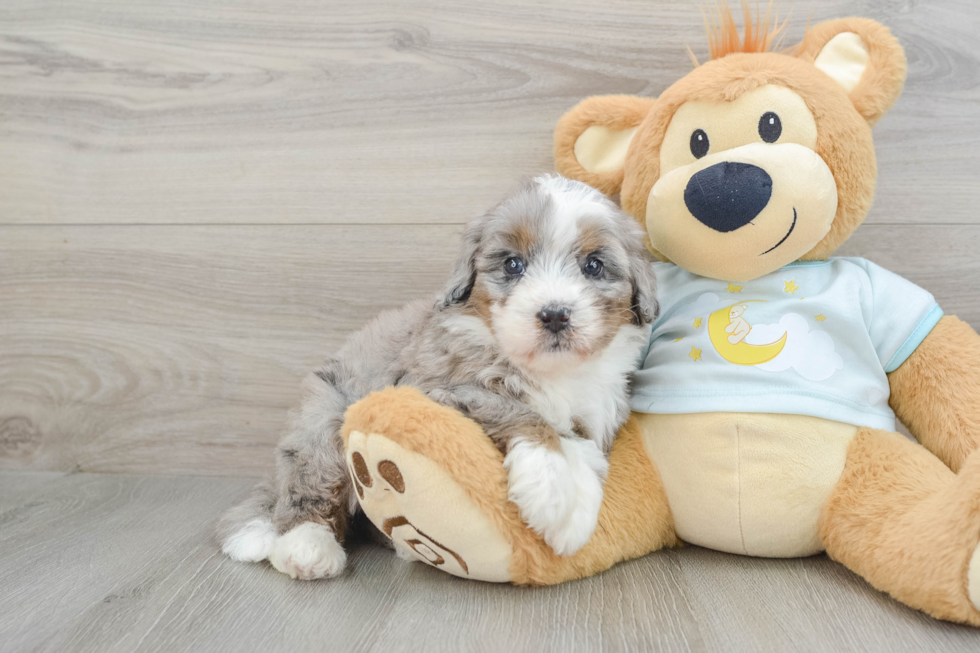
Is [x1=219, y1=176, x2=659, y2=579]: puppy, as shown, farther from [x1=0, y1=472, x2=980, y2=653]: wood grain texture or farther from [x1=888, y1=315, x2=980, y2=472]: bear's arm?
[x1=888, y1=315, x2=980, y2=472]: bear's arm

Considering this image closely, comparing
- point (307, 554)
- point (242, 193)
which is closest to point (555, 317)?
point (307, 554)

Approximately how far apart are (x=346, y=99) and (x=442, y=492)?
4.00ft

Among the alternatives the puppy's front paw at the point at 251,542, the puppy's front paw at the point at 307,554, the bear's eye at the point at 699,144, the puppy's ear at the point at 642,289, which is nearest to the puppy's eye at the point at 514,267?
the puppy's ear at the point at 642,289

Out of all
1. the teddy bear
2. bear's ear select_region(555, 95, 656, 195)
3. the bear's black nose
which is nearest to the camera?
the teddy bear

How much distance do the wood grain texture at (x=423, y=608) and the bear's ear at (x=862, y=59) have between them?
0.97 meters

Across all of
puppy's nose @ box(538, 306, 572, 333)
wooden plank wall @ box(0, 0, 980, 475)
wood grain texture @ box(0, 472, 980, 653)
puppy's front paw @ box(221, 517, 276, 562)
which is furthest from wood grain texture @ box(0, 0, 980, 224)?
wood grain texture @ box(0, 472, 980, 653)

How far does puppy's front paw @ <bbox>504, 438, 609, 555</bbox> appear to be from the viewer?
→ 116cm

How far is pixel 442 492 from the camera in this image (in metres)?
1.18

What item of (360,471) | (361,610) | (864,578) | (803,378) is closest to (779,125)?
(803,378)

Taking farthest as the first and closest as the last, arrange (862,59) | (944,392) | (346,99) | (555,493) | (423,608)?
(346,99) → (862,59) → (944,392) → (423,608) → (555,493)

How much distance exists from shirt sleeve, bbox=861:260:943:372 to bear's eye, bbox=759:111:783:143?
402 mm

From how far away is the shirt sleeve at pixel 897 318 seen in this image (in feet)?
4.67

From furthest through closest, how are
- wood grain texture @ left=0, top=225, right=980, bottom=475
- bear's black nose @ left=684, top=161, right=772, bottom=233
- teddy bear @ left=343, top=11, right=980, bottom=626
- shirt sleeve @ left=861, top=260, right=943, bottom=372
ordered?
wood grain texture @ left=0, top=225, right=980, bottom=475 < shirt sleeve @ left=861, top=260, right=943, bottom=372 < bear's black nose @ left=684, top=161, right=772, bottom=233 < teddy bear @ left=343, top=11, right=980, bottom=626

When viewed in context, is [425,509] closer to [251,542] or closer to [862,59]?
[251,542]
